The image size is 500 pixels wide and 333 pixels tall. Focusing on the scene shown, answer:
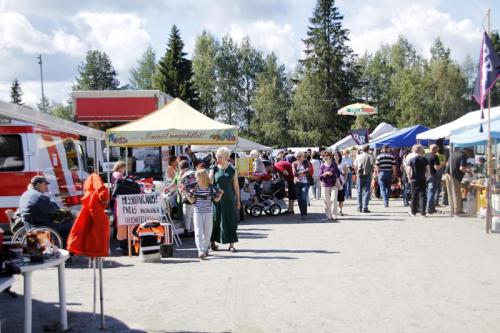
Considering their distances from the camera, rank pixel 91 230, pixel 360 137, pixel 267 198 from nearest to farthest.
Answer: pixel 91 230 < pixel 267 198 < pixel 360 137

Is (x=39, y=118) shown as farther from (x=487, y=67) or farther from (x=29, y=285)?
(x=487, y=67)

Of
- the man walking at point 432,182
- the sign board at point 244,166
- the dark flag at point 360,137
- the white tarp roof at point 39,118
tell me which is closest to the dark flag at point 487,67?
the man walking at point 432,182

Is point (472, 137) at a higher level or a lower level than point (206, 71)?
lower

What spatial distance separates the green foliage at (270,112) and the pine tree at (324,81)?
329 centimetres

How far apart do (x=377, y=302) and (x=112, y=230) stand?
29.0ft

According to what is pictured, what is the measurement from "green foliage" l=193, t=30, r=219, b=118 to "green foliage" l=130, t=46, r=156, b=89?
10.9 meters

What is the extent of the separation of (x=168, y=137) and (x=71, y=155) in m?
2.37

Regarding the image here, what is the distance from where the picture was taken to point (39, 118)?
882 cm

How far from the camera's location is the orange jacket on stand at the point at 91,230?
5590 millimetres

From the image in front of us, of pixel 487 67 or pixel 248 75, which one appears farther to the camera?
pixel 248 75

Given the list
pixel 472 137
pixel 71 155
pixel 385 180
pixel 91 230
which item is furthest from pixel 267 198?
pixel 91 230

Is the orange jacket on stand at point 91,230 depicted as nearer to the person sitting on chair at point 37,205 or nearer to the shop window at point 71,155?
the person sitting on chair at point 37,205

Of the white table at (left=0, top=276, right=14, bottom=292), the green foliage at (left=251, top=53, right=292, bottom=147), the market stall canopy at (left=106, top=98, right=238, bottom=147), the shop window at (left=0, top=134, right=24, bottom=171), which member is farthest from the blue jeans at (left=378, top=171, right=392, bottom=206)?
the green foliage at (left=251, top=53, right=292, bottom=147)

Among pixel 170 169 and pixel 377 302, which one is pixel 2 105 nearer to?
pixel 377 302
